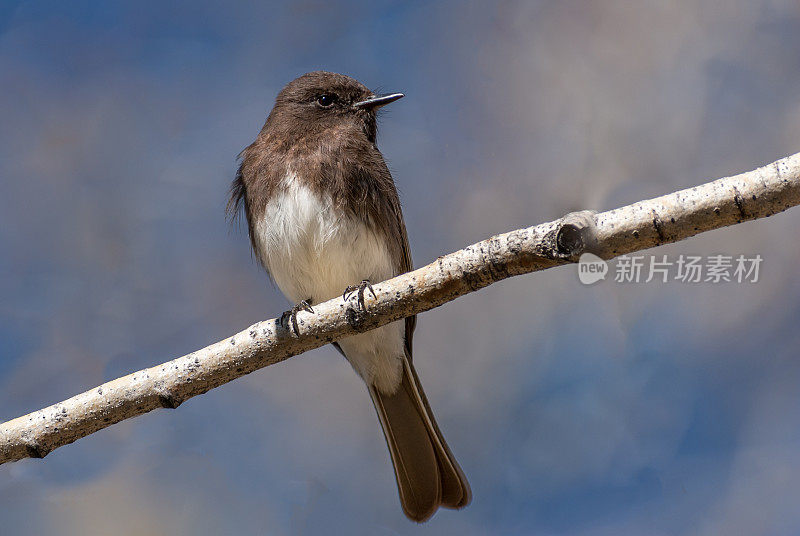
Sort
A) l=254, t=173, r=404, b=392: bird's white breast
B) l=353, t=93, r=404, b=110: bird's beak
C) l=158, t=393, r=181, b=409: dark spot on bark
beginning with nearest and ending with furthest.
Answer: l=158, t=393, r=181, b=409: dark spot on bark < l=254, t=173, r=404, b=392: bird's white breast < l=353, t=93, r=404, b=110: bird's beak

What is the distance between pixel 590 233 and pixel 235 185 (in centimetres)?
248

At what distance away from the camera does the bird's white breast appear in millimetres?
4164

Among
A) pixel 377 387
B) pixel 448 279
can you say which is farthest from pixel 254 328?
pixel 377 387

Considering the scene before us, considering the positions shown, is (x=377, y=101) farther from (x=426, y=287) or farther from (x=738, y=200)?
(x=738, y=200)

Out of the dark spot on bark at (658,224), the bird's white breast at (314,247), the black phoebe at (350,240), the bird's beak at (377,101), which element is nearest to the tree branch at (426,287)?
the dark spot on bark at (658,224)

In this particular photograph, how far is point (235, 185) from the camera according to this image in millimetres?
4691

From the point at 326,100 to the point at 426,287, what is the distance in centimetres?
214

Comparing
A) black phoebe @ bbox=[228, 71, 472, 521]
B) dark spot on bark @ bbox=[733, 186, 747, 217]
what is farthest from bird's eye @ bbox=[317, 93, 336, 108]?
dark spot on bark @ bbox=[733, 186, 747, 217]

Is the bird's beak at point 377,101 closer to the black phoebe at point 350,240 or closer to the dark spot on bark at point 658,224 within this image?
the black phoebe at point 350,240

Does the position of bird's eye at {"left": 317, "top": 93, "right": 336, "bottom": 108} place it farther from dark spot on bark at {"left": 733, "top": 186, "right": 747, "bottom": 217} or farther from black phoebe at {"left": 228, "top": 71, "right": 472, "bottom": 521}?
dark spot on bark at {"left": 733, "top": 186, "right": 747, "bottom": 217}

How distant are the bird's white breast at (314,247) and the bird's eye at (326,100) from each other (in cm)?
78

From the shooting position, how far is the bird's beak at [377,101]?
15.5 feet

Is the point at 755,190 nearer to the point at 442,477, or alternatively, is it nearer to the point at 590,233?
the point at 590,233

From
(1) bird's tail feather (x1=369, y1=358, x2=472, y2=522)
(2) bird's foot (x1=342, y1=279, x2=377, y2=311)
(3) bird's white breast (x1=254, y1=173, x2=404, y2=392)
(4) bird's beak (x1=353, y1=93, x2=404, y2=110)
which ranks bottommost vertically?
(1) bird's tail feather (x1=369, y1=358, x2=472, y2=522)
